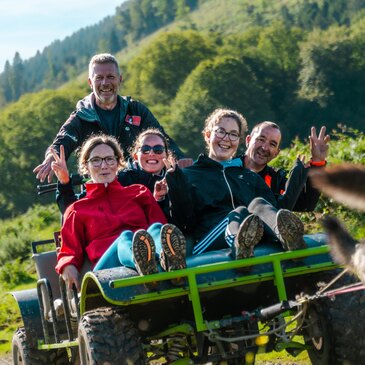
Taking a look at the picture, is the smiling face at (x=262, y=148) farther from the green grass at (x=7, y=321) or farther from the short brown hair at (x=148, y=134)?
the green grass at (x=7, y=321)

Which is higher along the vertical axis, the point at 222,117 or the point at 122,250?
the point at 222,117

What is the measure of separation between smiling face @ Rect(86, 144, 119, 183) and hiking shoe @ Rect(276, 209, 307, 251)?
1.55 meters

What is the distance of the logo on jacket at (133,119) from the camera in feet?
30.7

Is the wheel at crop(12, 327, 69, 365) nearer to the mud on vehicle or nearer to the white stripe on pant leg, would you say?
the mud on vehicle

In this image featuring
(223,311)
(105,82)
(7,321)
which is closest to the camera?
(223,311)

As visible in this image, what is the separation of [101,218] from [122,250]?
2.39 ft

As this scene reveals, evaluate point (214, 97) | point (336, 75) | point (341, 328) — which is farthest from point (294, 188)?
point (336, 75)

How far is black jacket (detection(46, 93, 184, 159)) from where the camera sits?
9.21 m

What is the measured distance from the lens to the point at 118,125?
30.6 ft

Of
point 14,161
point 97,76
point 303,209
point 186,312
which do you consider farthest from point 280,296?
point 14,161

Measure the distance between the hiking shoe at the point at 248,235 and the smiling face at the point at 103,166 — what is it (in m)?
1.44

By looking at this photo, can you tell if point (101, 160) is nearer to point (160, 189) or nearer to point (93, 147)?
point (93, 147)

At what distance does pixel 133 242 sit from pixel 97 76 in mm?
3072

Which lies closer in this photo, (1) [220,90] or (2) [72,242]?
(2) [72,242]
